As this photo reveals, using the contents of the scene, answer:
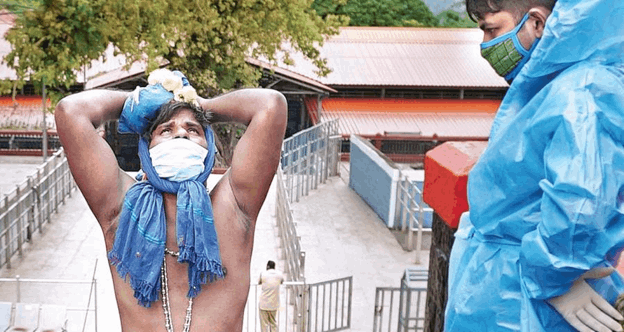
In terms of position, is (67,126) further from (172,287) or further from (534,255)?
(534,255)

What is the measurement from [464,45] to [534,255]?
23218 millimetres

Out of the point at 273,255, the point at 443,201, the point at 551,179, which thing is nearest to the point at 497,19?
the point at 551,179

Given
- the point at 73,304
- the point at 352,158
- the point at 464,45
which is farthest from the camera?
the point at 464,45

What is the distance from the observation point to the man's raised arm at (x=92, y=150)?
2469 mm

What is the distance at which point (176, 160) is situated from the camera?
96.3 inches

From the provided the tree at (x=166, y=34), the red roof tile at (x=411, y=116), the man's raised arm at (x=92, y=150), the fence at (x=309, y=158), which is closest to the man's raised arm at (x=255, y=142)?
the man's raised arm at (x=92, y=150)

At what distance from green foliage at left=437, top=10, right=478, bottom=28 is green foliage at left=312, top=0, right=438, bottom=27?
1764mm

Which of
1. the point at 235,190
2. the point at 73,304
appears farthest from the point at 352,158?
the point at 235,190

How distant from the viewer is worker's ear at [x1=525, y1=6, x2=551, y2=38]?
2.37 m

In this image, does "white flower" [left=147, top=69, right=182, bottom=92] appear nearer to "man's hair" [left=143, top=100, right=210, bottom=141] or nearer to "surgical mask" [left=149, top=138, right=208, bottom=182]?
"man's hair" [left=143, top=100, right=210, bottom=141]

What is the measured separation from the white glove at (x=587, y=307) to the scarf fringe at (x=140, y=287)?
1288 mm

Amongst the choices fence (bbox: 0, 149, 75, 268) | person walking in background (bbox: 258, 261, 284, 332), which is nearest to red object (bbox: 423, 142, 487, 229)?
person walking in background (bbox: 258, 261, 284, 332)

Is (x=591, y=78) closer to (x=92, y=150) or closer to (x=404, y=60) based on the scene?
(x=92, y=150)

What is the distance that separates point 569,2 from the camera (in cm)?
218
